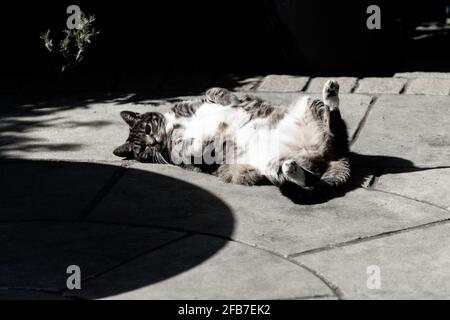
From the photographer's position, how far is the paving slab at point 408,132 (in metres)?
6.80

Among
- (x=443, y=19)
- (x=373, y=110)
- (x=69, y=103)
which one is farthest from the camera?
(x=443, y=19)

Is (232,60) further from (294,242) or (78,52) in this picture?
(294,242)

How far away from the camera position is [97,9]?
955cm

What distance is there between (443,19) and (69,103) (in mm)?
5511

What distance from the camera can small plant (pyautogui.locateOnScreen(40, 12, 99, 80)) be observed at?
28.2 feet

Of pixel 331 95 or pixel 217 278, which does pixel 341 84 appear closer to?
pixel 331 95

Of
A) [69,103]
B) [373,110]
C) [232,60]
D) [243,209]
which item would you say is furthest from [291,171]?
[232,60]

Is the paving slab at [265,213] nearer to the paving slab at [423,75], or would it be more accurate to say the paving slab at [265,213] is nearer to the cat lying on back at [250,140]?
the cat lying on back at [250,140]

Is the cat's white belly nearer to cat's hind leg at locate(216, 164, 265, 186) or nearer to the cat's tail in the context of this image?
cat's hind leg at locate(216, 164, 265, 186)

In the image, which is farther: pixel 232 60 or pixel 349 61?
pixel 232 60

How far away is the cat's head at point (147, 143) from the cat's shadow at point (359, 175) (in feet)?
3.94

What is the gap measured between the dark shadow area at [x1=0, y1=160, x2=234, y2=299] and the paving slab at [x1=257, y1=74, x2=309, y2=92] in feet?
7.69

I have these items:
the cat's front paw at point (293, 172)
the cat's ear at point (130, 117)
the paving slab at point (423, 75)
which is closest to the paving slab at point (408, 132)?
the paving slab at point (423, 75)

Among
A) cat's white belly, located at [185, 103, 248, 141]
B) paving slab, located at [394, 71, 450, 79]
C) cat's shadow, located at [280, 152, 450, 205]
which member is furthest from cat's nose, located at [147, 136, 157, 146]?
paving slab, located at [394, 71, 450, 79]
